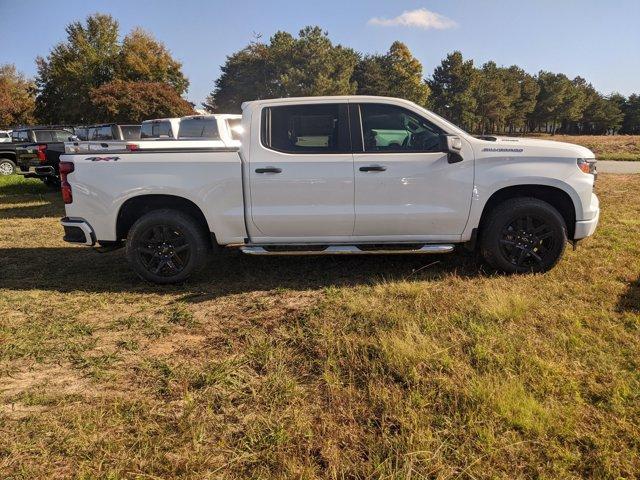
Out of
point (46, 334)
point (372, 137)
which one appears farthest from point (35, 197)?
point (372, 137)

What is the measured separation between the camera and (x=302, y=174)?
4227 mm

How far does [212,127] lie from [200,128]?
1.41 ft

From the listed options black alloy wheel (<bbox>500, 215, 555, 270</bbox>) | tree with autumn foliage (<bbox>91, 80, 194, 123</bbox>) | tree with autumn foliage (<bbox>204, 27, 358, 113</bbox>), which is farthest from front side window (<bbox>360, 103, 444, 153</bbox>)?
tree with autumn foliage (<bbox>204, 27, 358, 113</bbox>)

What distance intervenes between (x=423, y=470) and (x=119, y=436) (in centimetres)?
156

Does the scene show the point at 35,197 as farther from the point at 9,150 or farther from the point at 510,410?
the point at 510,410

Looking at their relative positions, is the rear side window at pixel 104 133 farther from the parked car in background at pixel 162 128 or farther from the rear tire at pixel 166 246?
the rear tire at pixel 166 246

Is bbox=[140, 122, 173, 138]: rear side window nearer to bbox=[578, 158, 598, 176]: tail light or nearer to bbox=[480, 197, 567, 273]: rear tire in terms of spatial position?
bbox=[480, 197, 567, 273]: rear tire

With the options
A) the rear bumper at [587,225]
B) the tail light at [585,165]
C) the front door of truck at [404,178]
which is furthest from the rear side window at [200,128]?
the rear bumper at [587,225]

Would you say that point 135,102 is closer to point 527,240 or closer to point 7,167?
point 7,167

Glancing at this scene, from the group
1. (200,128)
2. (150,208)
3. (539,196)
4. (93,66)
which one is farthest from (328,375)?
(93,66)

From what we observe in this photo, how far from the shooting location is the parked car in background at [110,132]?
14.2 metres

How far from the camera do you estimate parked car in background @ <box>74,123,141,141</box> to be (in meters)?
14.2

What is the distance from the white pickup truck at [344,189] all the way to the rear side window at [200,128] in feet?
18.5

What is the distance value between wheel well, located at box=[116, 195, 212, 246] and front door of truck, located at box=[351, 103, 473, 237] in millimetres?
1673
